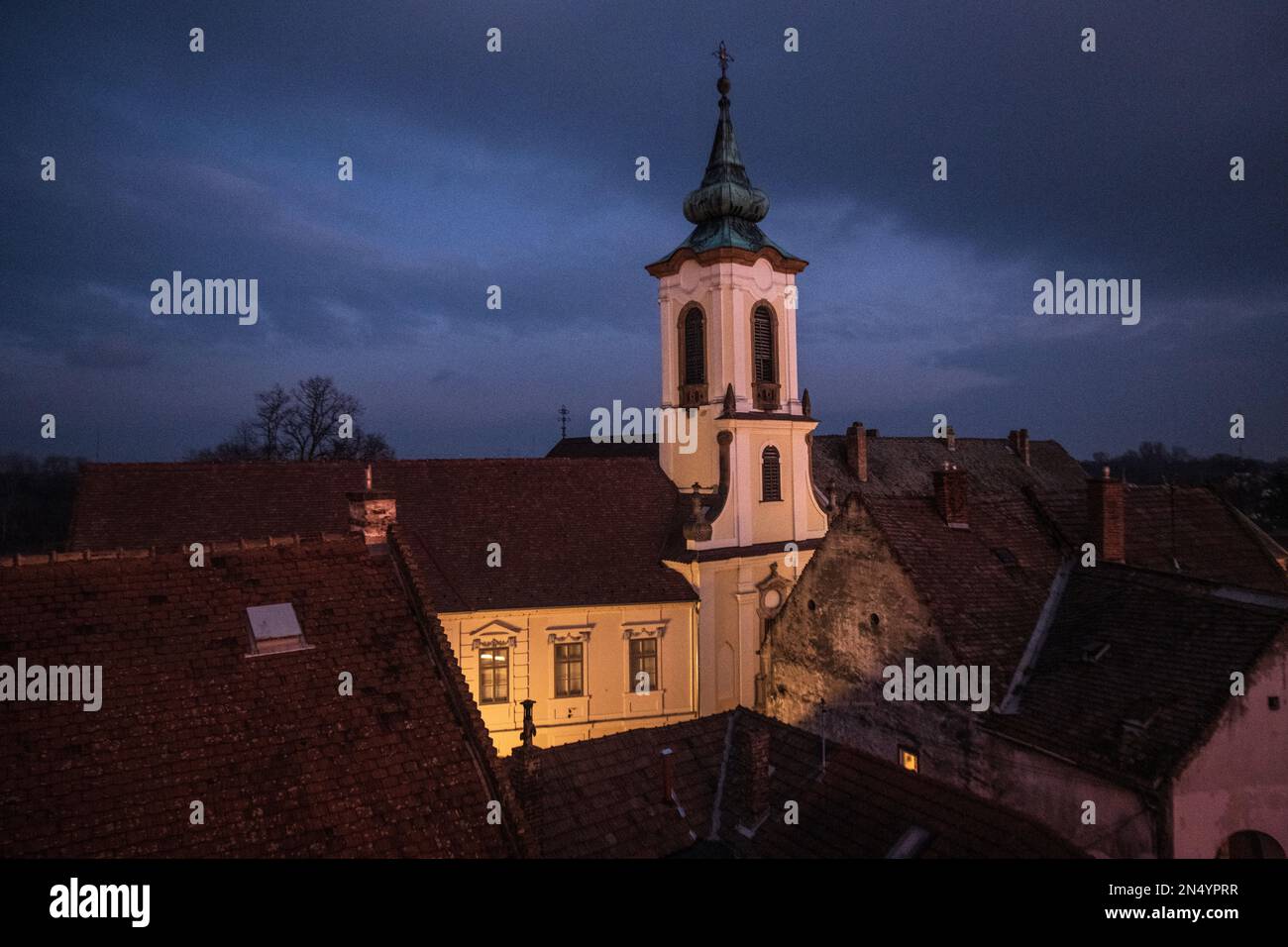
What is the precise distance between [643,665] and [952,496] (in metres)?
11.3

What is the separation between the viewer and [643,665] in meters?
23.1

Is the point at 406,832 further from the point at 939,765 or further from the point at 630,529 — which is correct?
the point at 630,529

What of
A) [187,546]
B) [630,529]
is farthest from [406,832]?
[630,529]

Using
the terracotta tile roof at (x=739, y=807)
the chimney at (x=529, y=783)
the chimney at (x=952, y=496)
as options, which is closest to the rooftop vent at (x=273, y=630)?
the chimney at (x=529, y=783)

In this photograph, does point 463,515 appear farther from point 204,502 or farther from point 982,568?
point 982,568

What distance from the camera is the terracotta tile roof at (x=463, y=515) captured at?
20.1m

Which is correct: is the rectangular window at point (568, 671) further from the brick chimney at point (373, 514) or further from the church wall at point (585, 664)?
the brick chimney at point (373, 514)

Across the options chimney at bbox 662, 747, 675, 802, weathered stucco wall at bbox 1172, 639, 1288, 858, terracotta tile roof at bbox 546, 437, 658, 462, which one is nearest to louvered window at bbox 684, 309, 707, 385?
terracotta tile roof at bbox 546, 437, 658, 462

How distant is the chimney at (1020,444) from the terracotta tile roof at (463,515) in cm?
3500

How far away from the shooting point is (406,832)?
318 inches

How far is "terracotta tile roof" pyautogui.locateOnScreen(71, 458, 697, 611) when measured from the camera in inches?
790

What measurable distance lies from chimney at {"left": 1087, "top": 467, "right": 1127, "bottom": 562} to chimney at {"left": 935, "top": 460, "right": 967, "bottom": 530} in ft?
9.06

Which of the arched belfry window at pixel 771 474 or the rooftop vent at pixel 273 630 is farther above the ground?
the arched belfry window at pixel 771 474
